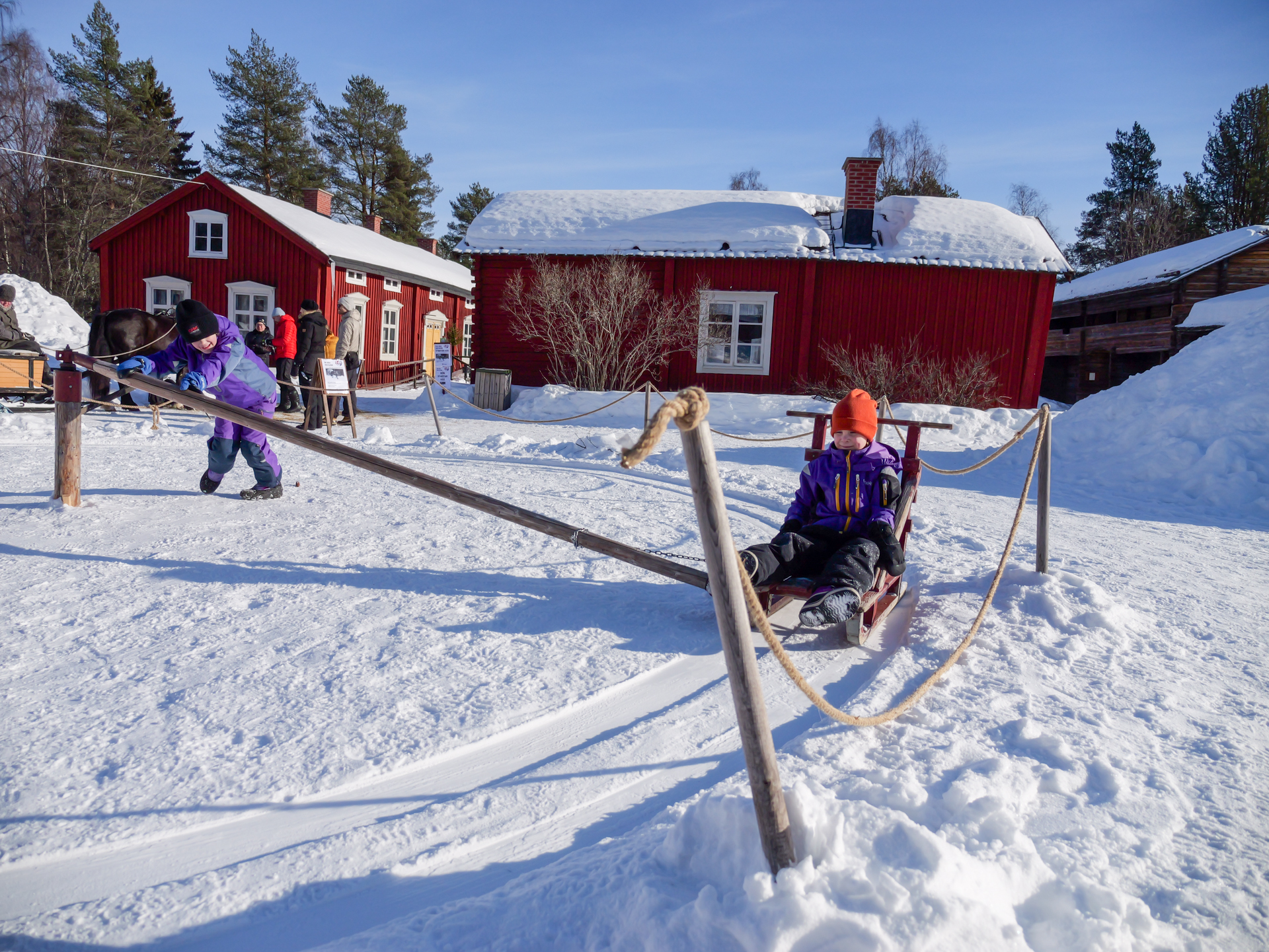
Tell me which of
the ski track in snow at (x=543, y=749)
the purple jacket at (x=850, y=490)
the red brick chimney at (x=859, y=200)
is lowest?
the ski track in snow at (x=543, y=749)

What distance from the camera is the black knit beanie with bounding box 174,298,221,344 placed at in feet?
18.8

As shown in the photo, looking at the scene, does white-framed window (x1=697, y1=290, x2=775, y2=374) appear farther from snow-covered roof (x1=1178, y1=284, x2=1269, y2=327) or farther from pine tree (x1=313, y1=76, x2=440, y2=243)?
pine tree (x1=313, y1=76, x2=440, y2=243)

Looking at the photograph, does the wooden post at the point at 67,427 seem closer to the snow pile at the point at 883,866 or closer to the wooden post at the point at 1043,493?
the snow pile at the point at 883,866

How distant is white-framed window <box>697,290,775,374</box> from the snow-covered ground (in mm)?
11118

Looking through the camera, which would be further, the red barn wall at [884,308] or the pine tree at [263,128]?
the pine tree at [263,128]

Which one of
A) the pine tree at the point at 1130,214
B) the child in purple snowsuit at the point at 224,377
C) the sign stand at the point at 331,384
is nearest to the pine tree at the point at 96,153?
the sign stand at the point at 331,384

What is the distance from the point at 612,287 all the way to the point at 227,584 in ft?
39.7

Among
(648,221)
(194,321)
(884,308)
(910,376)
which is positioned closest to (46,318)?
(648,221)

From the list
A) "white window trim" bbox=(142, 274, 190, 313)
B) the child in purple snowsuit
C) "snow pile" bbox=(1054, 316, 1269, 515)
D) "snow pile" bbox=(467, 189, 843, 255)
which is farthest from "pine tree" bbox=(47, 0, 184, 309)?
"snow pile" bbox=(1054, 316, 1269, 515)

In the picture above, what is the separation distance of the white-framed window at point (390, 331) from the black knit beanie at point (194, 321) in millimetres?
16535

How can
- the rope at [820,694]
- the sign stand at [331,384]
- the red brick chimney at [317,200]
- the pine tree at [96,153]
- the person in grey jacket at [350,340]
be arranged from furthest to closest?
the pine tree at [96,153] < the red brick chimney at [317,200] < the person in grey jacket at [350,340] < the sign stand at [331,384] < the rope at [820,694]

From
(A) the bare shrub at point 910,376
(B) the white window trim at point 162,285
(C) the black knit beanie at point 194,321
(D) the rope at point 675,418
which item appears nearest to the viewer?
(D) the rope at point 675,418

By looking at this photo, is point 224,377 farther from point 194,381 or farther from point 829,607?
point 829,607

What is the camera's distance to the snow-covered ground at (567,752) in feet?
6.09
